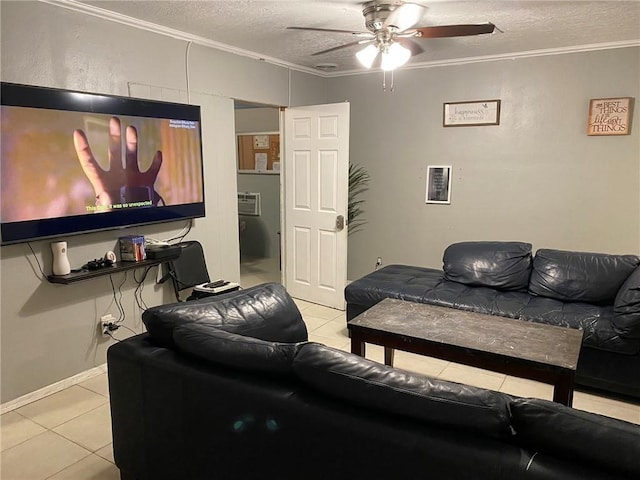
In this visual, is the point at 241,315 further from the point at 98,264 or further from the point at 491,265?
the point at 491,265

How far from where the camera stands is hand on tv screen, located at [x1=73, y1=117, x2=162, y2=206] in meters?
2.93

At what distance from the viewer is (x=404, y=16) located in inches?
114

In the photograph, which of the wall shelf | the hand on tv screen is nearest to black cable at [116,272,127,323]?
the wall shelf

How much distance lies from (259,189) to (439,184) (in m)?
2.91

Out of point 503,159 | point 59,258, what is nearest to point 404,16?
point 503,159

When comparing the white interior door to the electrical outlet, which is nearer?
the electrical outlet

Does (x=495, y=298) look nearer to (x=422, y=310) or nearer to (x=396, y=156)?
(x=422, y=310)

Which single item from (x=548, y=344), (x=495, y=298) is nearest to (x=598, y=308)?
A: (x=495, y=298)

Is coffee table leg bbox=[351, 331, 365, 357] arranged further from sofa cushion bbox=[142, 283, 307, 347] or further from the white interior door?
the white interior door

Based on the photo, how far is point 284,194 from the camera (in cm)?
495

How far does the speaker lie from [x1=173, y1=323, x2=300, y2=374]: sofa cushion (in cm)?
138

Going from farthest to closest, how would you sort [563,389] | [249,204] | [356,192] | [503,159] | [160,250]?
[249,204] < [356,192] < [503,159] < [160,250] < [563,389]

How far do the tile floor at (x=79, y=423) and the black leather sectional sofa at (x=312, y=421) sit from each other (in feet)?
1.43

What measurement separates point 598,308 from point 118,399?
3.00m
